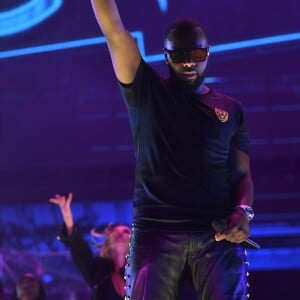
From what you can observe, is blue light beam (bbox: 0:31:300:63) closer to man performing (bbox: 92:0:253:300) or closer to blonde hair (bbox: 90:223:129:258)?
blonde hair (bbox: 90:223:129:258)

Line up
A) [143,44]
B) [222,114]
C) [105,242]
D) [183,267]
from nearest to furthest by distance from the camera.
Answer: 1. [183,267]
2. [222,114]
3. [105,242]
4. [143,44]

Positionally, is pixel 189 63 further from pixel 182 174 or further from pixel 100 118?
pixel 100 118

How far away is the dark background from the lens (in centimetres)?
324

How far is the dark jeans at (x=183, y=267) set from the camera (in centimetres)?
120

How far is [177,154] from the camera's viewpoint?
128 centimetres

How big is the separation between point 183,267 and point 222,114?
35 centimetres

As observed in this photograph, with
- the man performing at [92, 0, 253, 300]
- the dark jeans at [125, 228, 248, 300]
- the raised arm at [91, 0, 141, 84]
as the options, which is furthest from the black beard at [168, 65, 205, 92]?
the dark jeans at [125, 228, 248, 300]

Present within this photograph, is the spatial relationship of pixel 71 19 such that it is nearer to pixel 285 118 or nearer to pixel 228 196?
pixel 285 118

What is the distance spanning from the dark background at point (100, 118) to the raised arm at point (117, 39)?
1.99 metres

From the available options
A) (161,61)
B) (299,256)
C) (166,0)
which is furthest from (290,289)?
(166,0)

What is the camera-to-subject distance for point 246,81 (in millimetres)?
3250

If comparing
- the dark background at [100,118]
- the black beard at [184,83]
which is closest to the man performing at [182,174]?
the black beard at [184,83]

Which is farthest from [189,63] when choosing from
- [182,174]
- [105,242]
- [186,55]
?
[105,242]

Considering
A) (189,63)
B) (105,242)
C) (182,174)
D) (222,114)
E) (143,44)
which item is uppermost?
(143,44)
